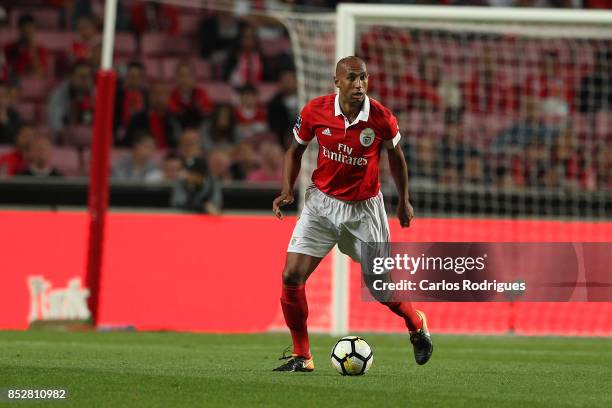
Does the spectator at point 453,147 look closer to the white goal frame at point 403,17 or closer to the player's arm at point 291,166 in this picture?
the white goal frame at point 403,17

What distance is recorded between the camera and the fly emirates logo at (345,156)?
8695mm

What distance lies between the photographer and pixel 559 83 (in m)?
17.0

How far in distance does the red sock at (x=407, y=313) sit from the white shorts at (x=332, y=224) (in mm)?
404

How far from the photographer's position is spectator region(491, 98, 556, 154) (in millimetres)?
16188

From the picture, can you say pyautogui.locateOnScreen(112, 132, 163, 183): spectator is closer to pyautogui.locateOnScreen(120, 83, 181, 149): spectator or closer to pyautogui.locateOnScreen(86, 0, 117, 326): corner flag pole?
pyautogui.locateOnScreen(120, 83, 181, 149): spectator

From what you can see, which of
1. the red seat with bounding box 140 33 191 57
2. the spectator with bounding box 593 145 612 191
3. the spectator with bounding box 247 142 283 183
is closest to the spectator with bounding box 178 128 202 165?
the spectator with bounding box 247 142 283 183

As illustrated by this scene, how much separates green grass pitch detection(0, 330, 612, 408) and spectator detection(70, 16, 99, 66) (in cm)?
678

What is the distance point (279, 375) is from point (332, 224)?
107 cm

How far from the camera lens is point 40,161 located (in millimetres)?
15656

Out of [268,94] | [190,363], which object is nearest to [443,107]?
[268,94]

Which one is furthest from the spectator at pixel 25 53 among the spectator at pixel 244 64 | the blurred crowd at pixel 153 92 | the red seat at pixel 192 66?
the spectator at pixel 244 64

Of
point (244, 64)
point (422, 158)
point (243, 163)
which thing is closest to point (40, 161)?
point (243, 163)

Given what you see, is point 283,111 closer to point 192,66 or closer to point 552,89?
point 192,66

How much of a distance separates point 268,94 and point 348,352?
10621mm
